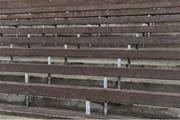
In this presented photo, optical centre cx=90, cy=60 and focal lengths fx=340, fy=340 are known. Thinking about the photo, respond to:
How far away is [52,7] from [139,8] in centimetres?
176

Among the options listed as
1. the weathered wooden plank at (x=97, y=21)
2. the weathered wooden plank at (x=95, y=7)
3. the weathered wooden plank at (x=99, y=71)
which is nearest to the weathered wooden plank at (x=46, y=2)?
the weathered wooden plank at (x=95, y=7)

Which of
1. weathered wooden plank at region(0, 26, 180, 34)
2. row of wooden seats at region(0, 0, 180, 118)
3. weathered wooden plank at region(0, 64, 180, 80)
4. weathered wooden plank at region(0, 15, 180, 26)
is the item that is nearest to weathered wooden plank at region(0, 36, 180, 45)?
row of wooden seats at region(0, 0, 180, 118)

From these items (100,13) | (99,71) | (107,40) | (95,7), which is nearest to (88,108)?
(99,71)

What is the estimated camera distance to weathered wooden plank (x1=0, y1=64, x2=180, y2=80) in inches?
127

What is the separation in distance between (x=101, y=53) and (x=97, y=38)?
2.48 feet

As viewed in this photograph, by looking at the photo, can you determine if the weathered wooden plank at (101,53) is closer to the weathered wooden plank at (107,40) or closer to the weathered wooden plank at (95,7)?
the weathered wooden plank at (107,40)

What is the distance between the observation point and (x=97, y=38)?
468 centimetres

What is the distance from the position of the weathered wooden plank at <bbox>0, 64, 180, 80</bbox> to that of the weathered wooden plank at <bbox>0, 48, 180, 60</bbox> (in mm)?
444

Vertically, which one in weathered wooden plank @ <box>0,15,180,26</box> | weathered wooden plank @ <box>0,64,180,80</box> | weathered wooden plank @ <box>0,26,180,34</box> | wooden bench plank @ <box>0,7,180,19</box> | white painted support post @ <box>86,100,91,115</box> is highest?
wooden bench plank @ <box>0,7,180,19</box>

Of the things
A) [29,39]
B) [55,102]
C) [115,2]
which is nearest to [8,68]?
[55,102]

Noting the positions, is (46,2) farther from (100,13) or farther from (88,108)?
(88,108)

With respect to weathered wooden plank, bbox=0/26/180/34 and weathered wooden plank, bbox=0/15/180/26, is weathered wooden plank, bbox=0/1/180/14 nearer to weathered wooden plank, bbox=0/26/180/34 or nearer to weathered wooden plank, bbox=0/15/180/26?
weathered wooden plank, bbox=0/15/180/26

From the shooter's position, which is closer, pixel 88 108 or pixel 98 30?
pixel 88 108

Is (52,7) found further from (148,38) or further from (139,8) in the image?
(148,38)
